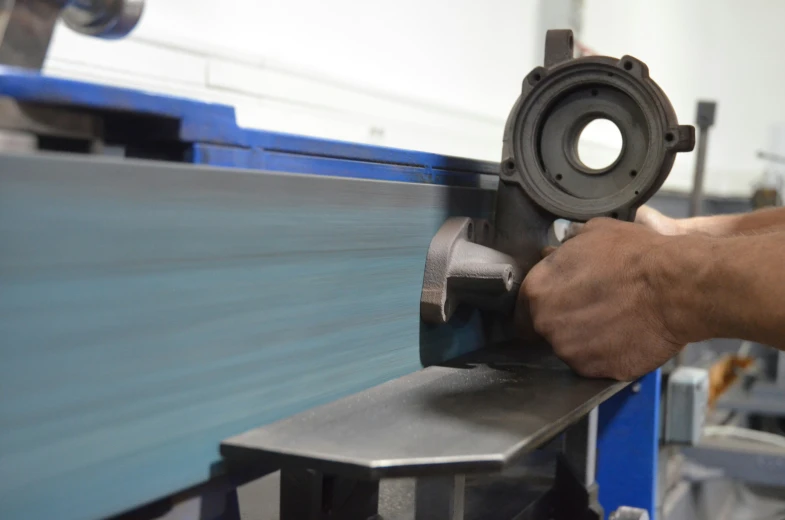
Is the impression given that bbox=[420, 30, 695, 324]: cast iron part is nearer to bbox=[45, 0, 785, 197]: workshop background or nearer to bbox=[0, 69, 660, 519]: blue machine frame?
→ bbox=[0, 69, 660, 519]: blue machine frame

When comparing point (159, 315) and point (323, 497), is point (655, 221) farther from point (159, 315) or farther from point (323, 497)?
point (159, 315)

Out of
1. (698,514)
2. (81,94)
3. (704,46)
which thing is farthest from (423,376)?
(704,46)

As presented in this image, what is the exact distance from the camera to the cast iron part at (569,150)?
634 mm

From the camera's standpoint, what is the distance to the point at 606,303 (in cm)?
61

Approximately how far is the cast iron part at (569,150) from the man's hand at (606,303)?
4cm

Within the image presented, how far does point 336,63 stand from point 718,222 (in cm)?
63

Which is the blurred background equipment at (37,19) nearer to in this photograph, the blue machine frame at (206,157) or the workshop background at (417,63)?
the blue machine frame at (206,157)

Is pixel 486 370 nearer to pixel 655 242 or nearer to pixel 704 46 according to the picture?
pixel 655 242

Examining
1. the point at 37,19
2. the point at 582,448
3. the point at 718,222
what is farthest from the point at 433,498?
the point at 718,222

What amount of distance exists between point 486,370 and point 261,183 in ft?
0.93

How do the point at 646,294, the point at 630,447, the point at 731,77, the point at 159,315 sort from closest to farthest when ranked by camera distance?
the point at 159,315 < the point at 646,294 < the point at 630,447 < the point at 731,77

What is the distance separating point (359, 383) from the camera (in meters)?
0.51

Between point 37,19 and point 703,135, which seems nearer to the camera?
point 37,19

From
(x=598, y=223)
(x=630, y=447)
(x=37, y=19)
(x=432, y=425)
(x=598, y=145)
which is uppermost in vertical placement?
(x=598, y=145)
